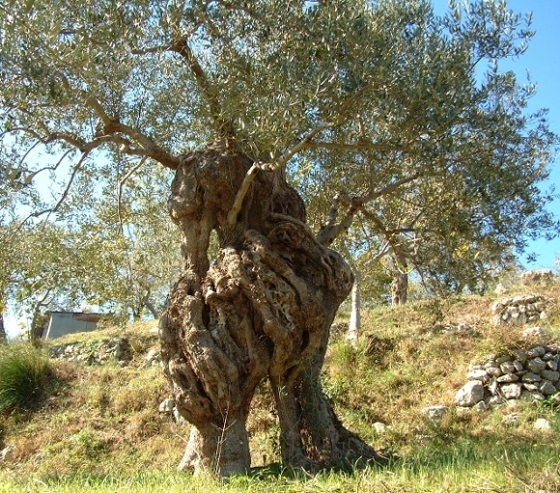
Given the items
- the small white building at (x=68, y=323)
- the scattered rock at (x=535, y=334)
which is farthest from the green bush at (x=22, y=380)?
the scattered rock at (x=535, y=334)

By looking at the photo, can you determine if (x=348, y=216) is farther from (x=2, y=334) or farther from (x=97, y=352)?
(x=2, y=334)

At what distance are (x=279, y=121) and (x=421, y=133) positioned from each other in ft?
6.97

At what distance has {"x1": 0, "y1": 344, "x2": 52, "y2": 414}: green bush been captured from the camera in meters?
14.2

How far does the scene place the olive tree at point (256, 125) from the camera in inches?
287

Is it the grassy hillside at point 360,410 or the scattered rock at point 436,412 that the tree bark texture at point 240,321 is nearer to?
the grassy hillside at point 360,410

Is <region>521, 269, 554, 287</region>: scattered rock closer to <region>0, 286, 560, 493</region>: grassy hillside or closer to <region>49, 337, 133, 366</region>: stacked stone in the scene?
<region>0, 286, 560, 493</region>: grassy hillside

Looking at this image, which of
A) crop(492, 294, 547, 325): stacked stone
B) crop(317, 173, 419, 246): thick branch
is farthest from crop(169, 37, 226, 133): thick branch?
crop(492, 294, 547, 325): stacked stone

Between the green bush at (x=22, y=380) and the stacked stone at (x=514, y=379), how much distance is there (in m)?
9.79

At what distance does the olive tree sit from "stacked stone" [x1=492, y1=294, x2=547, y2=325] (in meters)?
6.38

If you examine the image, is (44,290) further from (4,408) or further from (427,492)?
(427,492)

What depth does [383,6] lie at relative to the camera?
8266 mm

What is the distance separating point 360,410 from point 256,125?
7.32 m

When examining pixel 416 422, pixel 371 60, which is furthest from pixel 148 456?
pixel 371 60

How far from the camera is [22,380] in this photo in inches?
577
